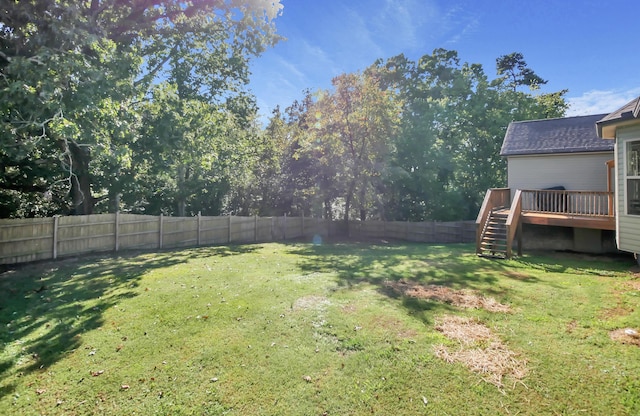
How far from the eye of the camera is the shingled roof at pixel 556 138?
12.8 meters

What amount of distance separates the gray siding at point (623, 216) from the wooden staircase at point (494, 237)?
2.90m

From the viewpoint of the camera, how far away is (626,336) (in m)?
4.36

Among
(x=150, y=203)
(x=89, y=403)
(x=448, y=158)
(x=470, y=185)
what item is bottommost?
(x=89, y=403)

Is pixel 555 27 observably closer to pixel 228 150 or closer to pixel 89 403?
pixel 228 150

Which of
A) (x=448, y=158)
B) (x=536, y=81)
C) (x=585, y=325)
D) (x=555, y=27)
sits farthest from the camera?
(x=536, y=81)

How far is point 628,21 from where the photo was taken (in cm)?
1180

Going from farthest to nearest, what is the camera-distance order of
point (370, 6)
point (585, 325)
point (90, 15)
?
point (370, 6), point (90, 15), point (585, 325)

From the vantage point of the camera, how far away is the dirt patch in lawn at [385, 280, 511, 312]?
569 centimetres

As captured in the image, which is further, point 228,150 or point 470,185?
point 470,185

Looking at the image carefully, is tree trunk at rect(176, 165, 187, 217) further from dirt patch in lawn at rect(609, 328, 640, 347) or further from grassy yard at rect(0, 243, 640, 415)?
dirt patch in lawn at rect(609, 328, 640, 347)

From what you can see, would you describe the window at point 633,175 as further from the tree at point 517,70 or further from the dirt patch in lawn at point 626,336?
the tree at point 517,70

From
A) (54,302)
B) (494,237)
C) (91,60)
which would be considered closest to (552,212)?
(494,237)

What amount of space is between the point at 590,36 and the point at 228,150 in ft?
62.6

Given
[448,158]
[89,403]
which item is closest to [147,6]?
[89,403]
